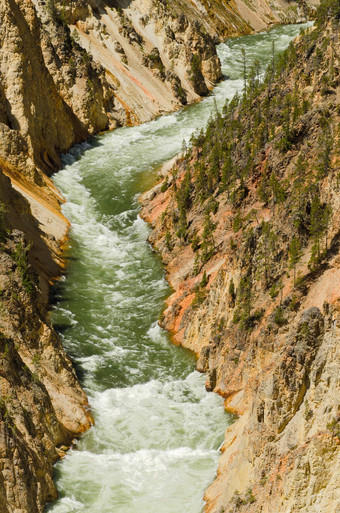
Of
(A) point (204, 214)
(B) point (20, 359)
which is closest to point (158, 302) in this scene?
(A) point (204, 214)

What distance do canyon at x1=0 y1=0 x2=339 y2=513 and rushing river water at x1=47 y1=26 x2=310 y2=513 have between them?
2.32 feet

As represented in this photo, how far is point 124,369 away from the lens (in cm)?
2648

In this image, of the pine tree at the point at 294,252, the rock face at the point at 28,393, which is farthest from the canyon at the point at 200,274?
the pine tree at the point at 294,252

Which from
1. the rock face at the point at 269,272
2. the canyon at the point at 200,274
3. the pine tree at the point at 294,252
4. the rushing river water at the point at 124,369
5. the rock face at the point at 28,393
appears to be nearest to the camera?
the rock face at the point at 269,272

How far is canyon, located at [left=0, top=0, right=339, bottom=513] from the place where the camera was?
1543cm

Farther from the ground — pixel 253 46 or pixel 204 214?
pixel 253 46

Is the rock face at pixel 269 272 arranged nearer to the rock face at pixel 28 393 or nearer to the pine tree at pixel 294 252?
the pine tree at pixel 294 252

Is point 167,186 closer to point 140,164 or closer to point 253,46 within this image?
point 140,164

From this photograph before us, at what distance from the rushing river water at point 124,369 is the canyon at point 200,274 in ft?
2.32

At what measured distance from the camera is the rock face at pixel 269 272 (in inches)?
555

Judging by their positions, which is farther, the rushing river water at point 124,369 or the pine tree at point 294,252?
the pine tree at point 294,252

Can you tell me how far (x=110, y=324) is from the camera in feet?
96.9

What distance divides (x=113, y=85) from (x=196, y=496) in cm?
4167

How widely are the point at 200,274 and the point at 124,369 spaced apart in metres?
6.05
